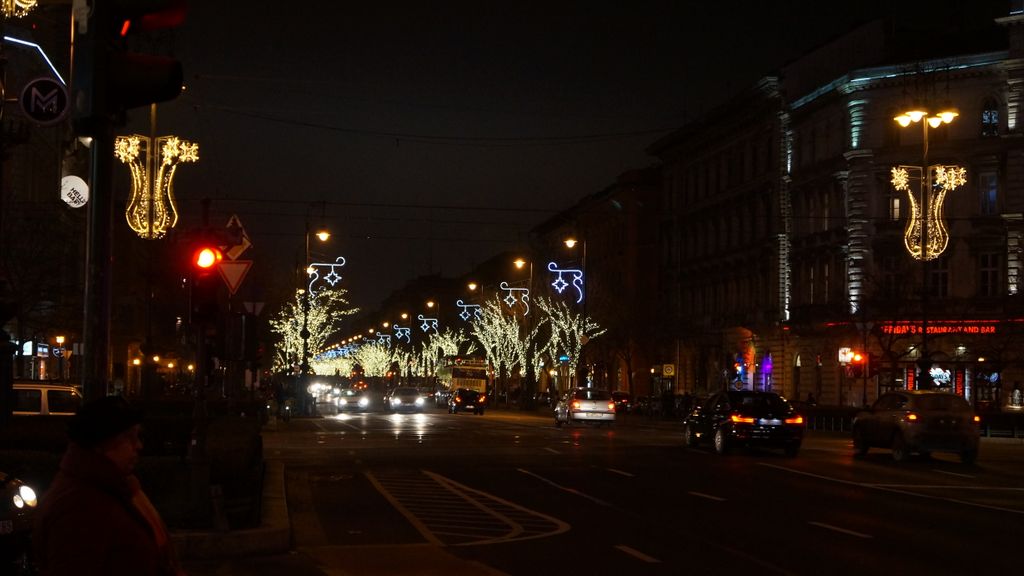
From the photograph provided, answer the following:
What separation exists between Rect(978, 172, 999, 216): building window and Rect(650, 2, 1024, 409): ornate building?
0.07m

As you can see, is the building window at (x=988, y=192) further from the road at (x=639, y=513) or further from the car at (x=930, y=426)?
the car at (x=930, y=426)

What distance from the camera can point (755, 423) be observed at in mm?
34469

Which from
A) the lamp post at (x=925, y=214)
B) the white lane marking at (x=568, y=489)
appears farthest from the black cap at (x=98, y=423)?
the lamp post at (x=925, y=214)

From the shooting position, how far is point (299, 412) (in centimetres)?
6681

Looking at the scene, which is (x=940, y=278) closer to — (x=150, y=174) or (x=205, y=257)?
(x=150, y=174)

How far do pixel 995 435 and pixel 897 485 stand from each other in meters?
28.3

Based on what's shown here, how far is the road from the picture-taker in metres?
15.0

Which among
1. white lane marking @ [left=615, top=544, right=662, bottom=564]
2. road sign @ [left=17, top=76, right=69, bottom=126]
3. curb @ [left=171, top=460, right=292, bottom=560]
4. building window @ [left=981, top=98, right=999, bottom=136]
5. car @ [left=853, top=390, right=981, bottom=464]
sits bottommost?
white lane marking @ [left=615, top=544, right=662, bottom=564]

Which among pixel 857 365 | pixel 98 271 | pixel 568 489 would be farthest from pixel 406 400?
pixel 98 271

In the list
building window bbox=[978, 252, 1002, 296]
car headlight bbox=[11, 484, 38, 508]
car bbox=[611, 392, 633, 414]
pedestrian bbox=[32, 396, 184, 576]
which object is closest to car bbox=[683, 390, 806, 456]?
car headlight bbox=[11, 484, 38, 508]

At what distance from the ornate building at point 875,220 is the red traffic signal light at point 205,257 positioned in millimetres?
36602

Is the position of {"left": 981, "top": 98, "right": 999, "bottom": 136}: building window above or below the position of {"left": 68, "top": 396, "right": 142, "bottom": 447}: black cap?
above

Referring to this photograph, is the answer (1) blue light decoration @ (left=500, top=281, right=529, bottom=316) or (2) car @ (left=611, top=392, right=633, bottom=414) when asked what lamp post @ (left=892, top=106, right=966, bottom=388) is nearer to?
(2) car @ (left=611, top=392, right=633, bottom=414)

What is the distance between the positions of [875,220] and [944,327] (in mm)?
6069
